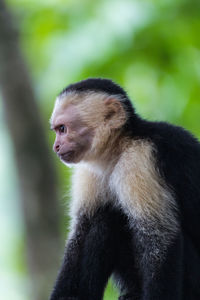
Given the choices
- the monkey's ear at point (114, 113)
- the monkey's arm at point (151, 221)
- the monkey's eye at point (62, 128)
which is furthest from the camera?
the monkey's eye at point (62, 128)

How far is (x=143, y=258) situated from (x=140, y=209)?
27 cm

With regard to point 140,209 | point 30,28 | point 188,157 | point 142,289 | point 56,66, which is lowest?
point 142,289

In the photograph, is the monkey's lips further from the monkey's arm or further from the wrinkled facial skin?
the monkey's arm

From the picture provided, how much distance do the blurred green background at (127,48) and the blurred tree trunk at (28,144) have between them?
0.53 feet

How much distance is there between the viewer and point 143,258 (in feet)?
12.6

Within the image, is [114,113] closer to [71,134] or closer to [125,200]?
[71,134]

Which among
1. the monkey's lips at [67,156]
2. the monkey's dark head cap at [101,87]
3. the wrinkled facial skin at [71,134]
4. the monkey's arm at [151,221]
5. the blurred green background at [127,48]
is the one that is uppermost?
the blurred green background at [127,48]

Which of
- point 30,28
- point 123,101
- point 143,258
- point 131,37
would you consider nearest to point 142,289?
point 143,258

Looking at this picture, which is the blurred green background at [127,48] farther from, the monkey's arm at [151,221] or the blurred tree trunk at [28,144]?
the monkey's arm at [151,221]

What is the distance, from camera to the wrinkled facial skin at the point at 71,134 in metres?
4.28

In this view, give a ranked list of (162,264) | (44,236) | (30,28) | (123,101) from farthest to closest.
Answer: (30,28) < (44,236) < (123,101) < (162,264)

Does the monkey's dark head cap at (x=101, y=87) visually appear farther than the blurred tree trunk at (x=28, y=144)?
No

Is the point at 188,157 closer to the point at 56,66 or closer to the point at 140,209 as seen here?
the point at 140,209

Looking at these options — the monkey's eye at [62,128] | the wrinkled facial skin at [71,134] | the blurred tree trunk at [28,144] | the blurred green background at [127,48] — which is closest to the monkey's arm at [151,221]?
the wrinkled facial skin at [71,134]
